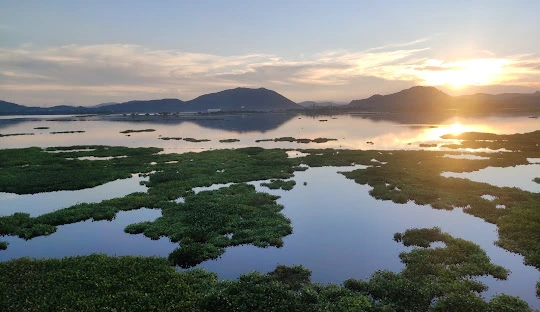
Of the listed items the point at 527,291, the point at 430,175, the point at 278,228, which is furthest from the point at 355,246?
the point at 430,175

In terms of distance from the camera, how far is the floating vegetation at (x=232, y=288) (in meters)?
17.3

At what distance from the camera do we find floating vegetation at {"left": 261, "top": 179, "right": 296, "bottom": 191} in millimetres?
44125

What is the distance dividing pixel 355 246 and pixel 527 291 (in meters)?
11.0

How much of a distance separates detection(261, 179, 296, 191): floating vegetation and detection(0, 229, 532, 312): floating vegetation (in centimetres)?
2212

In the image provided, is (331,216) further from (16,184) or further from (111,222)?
(16,184)

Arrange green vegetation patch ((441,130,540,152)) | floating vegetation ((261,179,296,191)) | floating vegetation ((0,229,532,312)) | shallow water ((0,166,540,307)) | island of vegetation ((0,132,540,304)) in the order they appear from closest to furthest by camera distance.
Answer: floating vegetation ((0,229,532,312))
shallow water ((0,166,540,307))
island of vegetation ((0,132,540,304))
floating vegetation ((261,179,296,191))
green vegetation patch ((441,130,540,152))

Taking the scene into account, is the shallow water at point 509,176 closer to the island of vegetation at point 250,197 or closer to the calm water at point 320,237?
the calm water at point 320,237

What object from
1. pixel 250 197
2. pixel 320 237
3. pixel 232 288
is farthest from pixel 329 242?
pixel 250 197

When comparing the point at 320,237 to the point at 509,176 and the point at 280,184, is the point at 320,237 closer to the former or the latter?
the point at 280,184

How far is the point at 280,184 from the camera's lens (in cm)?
4547

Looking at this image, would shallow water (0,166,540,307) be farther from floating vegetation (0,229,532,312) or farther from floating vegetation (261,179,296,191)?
floating vegetation (261,179,296,191)

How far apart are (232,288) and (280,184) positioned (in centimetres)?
2718

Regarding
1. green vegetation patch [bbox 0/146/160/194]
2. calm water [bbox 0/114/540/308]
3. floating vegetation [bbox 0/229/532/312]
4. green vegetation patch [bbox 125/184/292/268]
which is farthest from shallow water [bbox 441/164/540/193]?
green vegetation patch [bbox 0/146/160/194]

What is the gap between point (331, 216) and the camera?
33.4 metres
